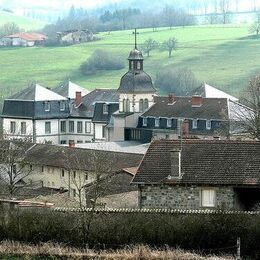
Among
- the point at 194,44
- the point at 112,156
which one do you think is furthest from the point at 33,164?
the point at 194,44

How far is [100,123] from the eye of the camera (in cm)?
9600

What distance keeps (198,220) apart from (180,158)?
504cm

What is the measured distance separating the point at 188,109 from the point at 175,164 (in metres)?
43.3

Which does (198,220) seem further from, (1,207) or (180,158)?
(1,207)

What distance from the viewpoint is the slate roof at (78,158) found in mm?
61719

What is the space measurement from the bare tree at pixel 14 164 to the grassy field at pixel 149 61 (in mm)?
63260

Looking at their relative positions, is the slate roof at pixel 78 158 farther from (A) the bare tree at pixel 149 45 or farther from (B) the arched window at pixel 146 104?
(A) the bare tree at pixel 149 45

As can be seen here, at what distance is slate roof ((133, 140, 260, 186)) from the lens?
44719 mm

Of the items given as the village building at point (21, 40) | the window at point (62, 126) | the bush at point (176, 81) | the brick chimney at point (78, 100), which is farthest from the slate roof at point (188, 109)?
the village building at point (21, 40)

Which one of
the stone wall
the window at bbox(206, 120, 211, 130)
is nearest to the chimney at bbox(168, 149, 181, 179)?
the stone wall

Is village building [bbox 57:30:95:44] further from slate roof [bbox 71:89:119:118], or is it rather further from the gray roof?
the gray roof

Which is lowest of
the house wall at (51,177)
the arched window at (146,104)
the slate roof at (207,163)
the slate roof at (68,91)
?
the house wall at (51,177)

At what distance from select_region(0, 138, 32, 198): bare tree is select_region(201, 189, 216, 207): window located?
54.1 feet

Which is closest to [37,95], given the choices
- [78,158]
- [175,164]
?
[78,158]
